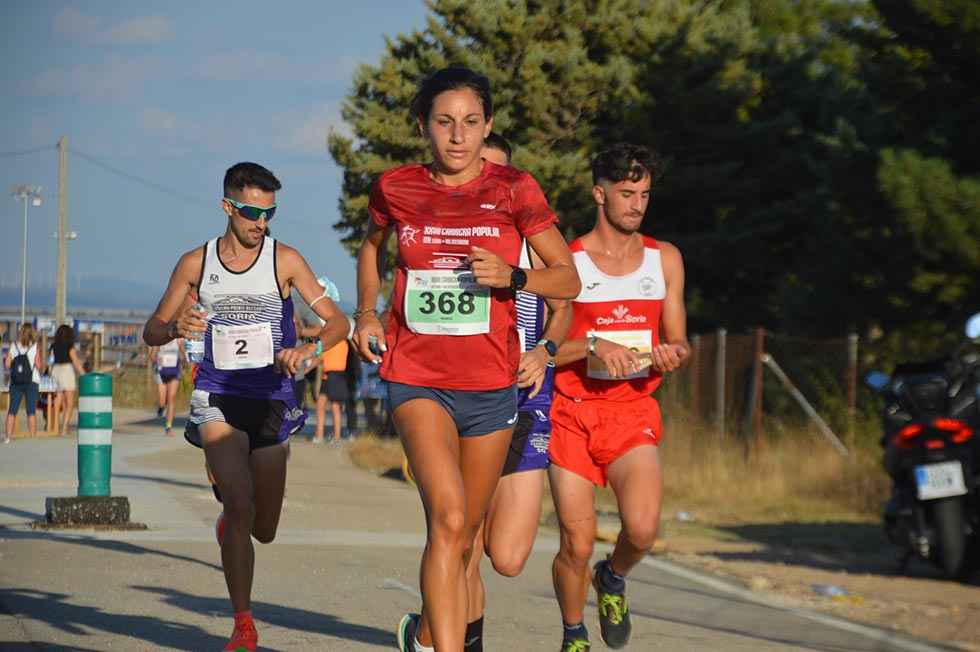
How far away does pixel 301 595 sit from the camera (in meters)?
9.72

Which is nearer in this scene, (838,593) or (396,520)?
(838,593)

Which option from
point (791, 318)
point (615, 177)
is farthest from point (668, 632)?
point (791, 318)

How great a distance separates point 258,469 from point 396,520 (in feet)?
24.4

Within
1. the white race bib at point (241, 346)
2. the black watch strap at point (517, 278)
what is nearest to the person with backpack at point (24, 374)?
the white race bib at point (241, 346)

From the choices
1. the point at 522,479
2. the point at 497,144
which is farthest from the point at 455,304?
the point at 497,144

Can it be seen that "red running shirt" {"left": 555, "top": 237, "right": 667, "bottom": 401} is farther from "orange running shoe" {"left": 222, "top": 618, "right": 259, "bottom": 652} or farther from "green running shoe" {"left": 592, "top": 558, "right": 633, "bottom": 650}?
"orange running shoe" {"left": 222, "top": 618, "right": 259, "bottom": 652}

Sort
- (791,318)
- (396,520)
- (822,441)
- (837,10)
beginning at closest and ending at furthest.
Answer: (396,520), (822,441), (791,318), (837,10)

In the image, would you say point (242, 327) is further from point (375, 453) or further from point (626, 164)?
point (375, 453)

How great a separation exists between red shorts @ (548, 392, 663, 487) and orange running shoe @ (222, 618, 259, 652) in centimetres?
158

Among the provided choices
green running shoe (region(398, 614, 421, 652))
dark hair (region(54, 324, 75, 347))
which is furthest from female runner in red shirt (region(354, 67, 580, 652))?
dark hair (region(54, 324, 75, 347))

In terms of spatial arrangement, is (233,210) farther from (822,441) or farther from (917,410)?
(822,441)

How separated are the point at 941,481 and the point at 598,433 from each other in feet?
10.3

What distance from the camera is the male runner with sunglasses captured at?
306 inches

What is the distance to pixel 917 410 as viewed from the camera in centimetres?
1033
